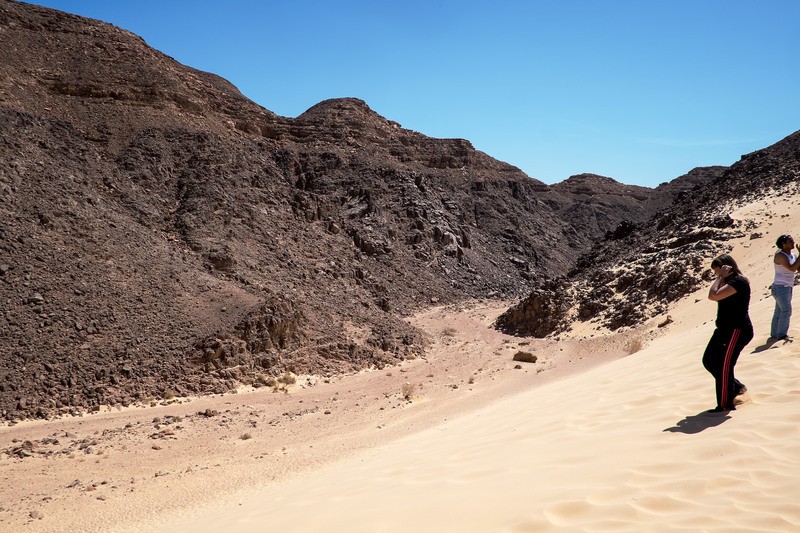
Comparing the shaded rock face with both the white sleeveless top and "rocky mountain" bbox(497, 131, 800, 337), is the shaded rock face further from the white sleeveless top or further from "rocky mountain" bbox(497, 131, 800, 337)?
the white sleeveless top

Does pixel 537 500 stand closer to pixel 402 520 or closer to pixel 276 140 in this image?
pixel 402 520

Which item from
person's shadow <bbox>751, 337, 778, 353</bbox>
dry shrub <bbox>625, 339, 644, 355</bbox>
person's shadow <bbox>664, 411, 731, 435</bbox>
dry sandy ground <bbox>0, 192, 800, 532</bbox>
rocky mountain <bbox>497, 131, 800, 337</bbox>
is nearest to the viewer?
dry sandy ground <bbox>0, 192, 800, 532</bbox>

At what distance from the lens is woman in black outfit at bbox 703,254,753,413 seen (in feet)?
15.0

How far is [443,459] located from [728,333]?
8.89ft

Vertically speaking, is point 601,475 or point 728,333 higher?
point 728,333

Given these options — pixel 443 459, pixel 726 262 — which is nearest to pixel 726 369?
pixel 726 262

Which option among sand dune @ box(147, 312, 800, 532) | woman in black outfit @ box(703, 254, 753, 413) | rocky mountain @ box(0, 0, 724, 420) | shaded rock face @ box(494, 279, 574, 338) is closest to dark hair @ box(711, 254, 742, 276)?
woman in black outfit @ box(703, 254, 753, 413)

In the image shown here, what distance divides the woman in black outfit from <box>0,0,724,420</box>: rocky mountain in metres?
12.8

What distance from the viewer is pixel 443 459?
17.5 ft

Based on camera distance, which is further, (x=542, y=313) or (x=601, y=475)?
(x=542, y=313)

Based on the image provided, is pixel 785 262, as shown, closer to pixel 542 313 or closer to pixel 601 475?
pixel 601 475

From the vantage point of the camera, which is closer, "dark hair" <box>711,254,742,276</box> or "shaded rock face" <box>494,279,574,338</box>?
"dark hair" <box>711,254,742,276</box>

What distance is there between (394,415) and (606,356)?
7383 mm

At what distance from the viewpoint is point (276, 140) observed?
40188 mm
